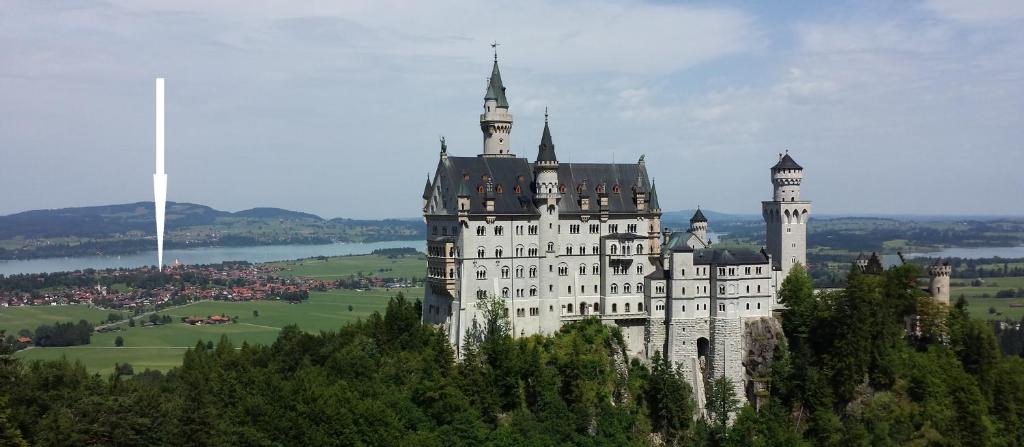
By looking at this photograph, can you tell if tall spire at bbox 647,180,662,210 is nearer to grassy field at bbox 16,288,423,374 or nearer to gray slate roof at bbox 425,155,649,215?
gray slate roof at bbox 425,155,649,215

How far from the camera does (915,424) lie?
84.8 meters

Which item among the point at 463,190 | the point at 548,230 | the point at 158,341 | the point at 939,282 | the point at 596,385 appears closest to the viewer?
the point at 596,385

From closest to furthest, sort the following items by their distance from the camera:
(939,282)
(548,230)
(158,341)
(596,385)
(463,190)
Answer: (596,385) → (463,190) → (548,230) → (939,282) → (158,341)

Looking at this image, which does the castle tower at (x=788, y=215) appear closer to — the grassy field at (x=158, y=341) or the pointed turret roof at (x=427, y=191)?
the pointed turret roof at (x=427, y=191)

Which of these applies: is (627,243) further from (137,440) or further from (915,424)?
(137,440)

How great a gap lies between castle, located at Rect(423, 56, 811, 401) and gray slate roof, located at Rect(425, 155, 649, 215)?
0.11 meters

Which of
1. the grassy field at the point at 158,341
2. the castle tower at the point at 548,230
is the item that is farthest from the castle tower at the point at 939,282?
the grassy field at the point at 158,341

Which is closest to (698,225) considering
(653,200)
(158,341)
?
(653,200)

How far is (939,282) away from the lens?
94.1m

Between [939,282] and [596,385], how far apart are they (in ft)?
116

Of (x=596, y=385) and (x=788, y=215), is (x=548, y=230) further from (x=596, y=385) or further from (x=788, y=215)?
(x=788, y=215)

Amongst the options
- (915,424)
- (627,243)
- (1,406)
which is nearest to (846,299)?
(915,424)

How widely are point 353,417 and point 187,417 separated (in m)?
11.4

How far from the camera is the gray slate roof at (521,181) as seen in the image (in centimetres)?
8688
